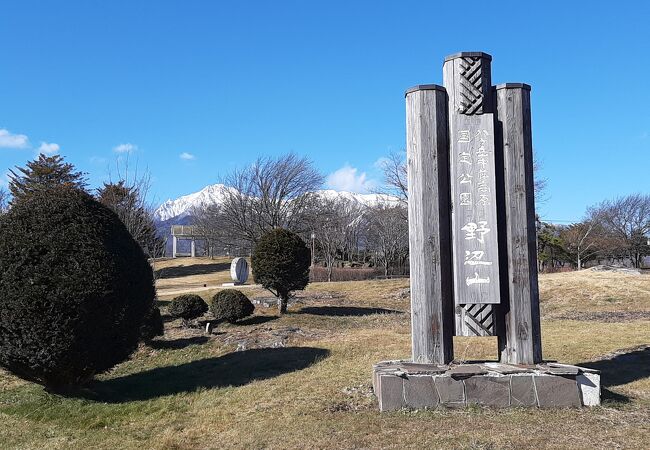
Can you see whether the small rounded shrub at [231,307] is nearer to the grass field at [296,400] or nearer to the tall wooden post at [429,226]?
the grass field at [296,400]

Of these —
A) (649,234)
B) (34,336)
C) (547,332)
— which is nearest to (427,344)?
(34,336)

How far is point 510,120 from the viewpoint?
6.91 m

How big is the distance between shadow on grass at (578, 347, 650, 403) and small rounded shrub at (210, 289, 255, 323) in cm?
807

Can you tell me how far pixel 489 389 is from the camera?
19.9 ft

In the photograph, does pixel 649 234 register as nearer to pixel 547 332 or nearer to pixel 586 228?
A: pixel 586 228

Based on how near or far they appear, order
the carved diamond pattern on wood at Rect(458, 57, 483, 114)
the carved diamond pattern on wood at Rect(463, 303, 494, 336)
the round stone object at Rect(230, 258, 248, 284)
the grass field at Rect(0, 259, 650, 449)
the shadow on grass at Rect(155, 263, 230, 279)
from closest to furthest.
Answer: the grass field at Rect(0, 259, 650, 449), the carved diamond pattern on wood at Rect(463, 303, 494, 336), the carved diamond pattern on wood at Rect(458, 57, 483, 114), the round stone object at Rect(230, 258, 248, 284), the shadow on grass at Rect(155, 263, 230, 279)

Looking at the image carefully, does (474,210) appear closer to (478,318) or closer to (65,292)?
(478,318)

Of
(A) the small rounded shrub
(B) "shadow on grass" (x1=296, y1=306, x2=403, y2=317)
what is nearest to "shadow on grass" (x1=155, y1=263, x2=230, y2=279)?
(B) "shadow on grass" (x1=296, y1=306, x2=403, y2=317)

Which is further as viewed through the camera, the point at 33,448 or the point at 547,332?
the point at 547,332

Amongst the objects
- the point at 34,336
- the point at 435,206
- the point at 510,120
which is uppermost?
the point at 510,120

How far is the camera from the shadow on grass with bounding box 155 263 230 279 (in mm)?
43438

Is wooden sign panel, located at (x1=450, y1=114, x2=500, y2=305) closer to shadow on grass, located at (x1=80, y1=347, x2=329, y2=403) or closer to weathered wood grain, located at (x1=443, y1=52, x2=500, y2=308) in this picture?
weathered wood grain, located at (x1=443, y1=52, x2=500, y2=308)

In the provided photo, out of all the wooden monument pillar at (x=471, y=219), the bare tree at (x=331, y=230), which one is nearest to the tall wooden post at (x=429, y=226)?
the wooden monument pillar at (x=471, y=219)

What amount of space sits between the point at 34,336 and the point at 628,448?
6670 mm
